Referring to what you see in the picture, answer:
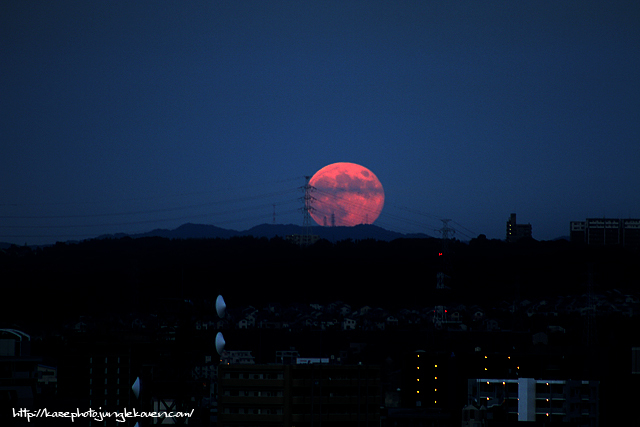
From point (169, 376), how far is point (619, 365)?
5341 cm

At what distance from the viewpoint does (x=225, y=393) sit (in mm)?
57938

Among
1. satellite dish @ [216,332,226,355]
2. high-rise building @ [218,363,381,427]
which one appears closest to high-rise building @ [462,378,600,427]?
high-rise building @ [218,363,381,427]

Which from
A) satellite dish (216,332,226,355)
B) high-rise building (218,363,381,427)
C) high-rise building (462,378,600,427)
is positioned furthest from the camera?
high-rise building (218,363,381,427)

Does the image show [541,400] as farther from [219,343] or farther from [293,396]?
[219,343]

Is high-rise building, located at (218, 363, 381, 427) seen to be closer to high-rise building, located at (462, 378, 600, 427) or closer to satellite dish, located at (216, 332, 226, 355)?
high-rise building, located at (462, 378, 600, 427)

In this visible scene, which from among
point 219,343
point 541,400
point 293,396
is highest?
point 219,343

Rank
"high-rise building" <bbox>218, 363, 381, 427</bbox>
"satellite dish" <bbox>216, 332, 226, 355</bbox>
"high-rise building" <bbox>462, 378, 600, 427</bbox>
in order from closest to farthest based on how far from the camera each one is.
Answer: "satellite dish" <bbox>216, 332, 226, 355</bbox> → "high-rise building" <bbox>462, 378, 600, 427</bbox> → "high-rise building" <bbox>218, 363, 381, 427</bbox>

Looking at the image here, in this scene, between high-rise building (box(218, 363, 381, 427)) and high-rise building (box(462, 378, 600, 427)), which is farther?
high-rise building (box(218, 363, 381, 427))

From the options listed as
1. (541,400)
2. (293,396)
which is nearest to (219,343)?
(293,396)

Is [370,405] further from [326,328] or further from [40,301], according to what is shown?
[40,301]

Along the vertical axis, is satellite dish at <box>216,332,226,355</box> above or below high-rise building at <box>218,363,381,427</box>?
above

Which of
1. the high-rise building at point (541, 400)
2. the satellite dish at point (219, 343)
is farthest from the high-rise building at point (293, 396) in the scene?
the satellite dish at point (219, 343)

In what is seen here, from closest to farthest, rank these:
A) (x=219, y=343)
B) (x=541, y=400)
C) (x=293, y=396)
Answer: (x=219, y=343)
(x=541, y=400)
(x=293, y=396)

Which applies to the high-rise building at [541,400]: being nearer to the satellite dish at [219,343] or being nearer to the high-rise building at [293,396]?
the high-rise building at [293,396]
